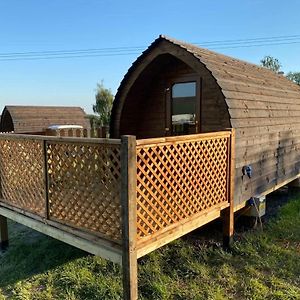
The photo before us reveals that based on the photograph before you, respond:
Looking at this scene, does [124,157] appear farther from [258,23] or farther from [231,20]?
[258,23]

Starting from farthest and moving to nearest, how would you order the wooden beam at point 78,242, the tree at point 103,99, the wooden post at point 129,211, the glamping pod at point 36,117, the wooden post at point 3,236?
the tree at point 103,99
the glamping pod at point 36,117
the wooden post at point 3,236
the wooden beam at point 78,242
the wooden post at point 129,211

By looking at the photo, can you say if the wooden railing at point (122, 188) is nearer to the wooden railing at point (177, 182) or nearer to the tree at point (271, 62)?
the wooden railing at point (177, 182)

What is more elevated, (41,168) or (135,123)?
(135,123)

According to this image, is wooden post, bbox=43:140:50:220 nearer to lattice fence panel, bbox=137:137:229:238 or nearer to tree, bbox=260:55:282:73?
lattice fence panel, bbox=137:137:229:238

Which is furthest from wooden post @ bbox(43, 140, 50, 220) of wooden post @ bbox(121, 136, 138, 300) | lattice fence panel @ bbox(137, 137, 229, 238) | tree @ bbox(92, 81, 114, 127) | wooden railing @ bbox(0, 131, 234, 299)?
tree @ bbox(92, 81, 114, 127)

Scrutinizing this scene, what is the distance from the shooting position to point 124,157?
3053mm

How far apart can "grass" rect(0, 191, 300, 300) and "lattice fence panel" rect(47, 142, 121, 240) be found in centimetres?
93

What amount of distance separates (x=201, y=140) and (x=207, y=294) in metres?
2.04

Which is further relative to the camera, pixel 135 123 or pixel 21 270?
pixel 135 123

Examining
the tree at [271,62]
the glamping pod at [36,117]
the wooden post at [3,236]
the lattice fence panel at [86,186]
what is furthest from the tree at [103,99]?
the lattice fence panel at [86,186]

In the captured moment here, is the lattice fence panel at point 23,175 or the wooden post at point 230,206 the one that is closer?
the lattice fence panel at point 23,175

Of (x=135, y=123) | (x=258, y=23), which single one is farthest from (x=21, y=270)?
(x=258, y=23)

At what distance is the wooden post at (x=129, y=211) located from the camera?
3.05 m

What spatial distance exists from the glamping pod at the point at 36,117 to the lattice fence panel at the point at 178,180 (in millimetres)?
15309
